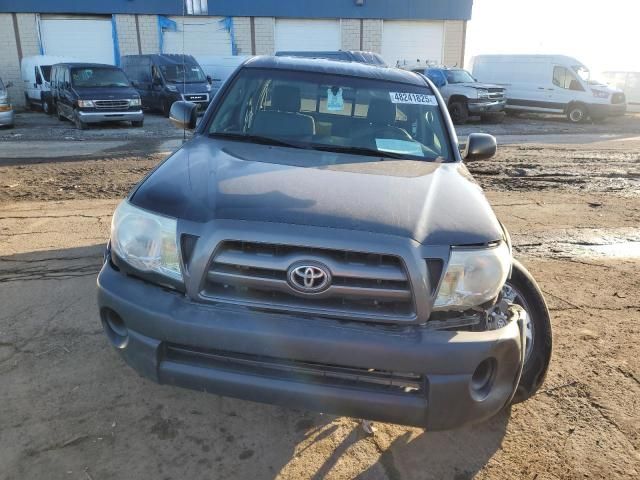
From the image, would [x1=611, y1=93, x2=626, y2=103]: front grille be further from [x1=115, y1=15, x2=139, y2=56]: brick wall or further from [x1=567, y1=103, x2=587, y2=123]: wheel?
[x1=115, y1=15, x2=139, y2=56]: brick wall

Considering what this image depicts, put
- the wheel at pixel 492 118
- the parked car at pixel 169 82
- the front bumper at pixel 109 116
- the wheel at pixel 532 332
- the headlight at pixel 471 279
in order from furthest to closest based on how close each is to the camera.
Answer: the wheel at pixel 492 118, the parked car at pixel 169 82, the front bumper at pixel 109 116, the wheel at pixel 532 332, the headlight at pixel 471 279

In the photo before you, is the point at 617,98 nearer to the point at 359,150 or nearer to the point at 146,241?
the point at 359,150

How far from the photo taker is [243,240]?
6.86 feet

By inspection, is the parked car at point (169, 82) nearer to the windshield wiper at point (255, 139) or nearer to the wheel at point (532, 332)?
the windshield wiper at point (255, 139)

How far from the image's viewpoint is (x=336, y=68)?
395 centimetres

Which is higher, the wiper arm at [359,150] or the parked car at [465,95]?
the wiper arm at [359,150]

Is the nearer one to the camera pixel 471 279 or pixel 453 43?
pixel 471 279

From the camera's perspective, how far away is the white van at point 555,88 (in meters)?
19.4

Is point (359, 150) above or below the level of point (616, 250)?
above

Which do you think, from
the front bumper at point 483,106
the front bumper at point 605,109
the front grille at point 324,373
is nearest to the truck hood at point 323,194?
the front grille at point 324,373

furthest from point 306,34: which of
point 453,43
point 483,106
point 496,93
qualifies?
point 483,106

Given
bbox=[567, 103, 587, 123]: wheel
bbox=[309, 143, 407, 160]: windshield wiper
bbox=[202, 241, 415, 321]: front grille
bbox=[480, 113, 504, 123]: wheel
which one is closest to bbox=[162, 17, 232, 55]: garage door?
bbox=[480, 113, 504, 123]: wheel

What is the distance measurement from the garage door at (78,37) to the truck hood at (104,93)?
12927 mm

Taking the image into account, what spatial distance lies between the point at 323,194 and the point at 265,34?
26990 millimetres
